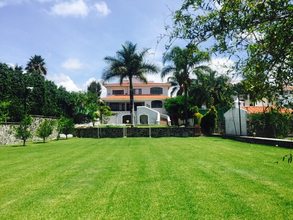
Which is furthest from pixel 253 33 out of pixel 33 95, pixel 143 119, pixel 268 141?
pixel 143 119

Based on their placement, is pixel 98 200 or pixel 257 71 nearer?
pixel 257 71

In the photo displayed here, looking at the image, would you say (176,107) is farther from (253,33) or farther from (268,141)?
(253,33)

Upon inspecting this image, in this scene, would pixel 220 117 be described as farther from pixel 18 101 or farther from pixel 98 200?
pixel 98 200

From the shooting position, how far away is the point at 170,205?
7203 mm

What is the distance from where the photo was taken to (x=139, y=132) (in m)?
38.4

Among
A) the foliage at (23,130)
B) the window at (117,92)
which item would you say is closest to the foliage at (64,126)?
the foliage at (23,130)

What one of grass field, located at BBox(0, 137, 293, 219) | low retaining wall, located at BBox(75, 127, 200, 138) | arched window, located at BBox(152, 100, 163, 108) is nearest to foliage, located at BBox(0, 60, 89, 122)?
low retaining wall, located at BBox(75, 127, 200, 138)

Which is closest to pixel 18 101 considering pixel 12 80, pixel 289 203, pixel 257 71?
pixel 12 80

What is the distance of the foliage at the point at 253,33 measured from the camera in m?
3.64

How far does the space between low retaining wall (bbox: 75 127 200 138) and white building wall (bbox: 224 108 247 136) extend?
507cm

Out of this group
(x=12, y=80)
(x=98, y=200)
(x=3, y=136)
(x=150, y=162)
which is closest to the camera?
(x=98, y=200)

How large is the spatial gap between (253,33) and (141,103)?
67.3 m

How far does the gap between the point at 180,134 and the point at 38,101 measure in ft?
47.7

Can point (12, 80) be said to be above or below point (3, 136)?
above
